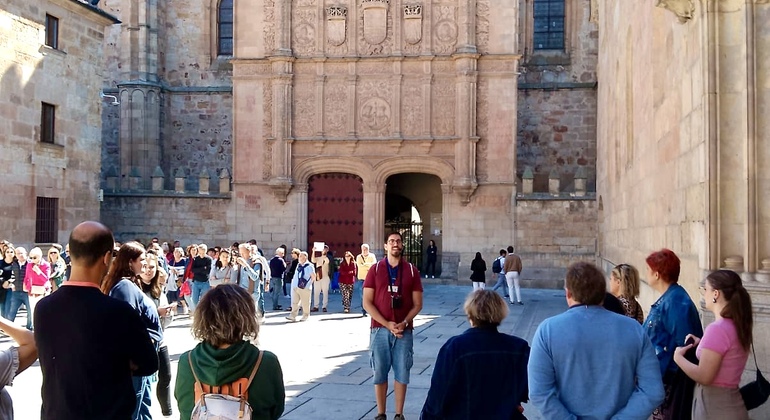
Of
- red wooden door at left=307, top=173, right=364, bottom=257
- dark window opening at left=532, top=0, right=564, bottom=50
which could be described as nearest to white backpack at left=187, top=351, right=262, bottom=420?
red wooden door at left=307, top=173, right=364, bottom=257

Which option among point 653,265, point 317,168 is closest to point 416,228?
point 317,168

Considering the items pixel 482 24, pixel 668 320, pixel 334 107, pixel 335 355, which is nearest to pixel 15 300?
pixel 335 355

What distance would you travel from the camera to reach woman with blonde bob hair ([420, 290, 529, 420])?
4.20 meters

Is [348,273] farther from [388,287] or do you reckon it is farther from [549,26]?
[549,26]

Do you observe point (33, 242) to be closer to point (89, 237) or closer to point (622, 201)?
point (622, 201)

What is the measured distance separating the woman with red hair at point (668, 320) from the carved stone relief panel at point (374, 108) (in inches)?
819

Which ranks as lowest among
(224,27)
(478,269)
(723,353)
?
(478,269)

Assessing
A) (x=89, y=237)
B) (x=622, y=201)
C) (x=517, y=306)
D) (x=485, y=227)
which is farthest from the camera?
(x=485, y=227)

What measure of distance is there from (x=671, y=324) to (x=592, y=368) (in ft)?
4.52

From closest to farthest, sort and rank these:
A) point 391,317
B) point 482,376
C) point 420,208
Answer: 1. point 482,376
2. point 391,317
3. point 420,208

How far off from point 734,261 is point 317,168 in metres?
19.7

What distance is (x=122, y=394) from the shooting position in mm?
3854

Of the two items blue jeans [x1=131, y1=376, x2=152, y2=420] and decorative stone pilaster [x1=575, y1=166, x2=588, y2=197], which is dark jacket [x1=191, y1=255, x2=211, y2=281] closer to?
blue jeans [x1=131, y1=376, x2=152, y2=420]

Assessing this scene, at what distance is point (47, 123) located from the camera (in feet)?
72.5
